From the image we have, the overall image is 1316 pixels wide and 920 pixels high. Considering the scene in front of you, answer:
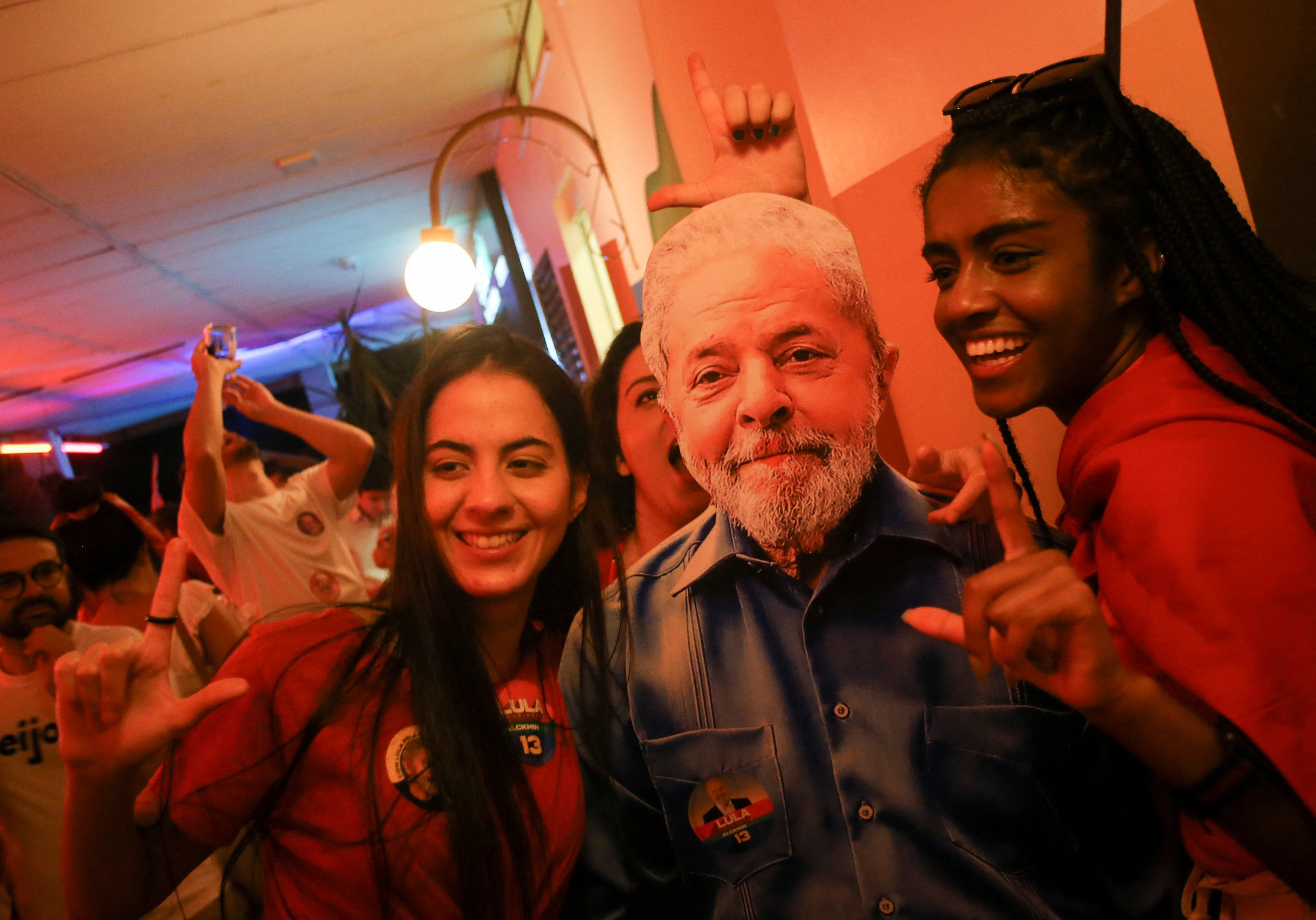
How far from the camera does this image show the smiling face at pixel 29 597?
1.39 m

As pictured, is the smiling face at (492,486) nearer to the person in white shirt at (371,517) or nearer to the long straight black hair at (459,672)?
the long straight black hair at (459,672)

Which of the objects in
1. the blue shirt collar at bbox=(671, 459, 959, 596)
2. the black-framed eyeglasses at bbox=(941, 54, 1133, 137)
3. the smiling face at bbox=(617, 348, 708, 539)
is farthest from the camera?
the smiling face at bbox=(617, 348, 708, 539)

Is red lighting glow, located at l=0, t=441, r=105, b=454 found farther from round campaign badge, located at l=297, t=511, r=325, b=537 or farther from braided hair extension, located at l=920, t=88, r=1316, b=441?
braided hair extension, located at l=920, t=88, r=1316, b=441

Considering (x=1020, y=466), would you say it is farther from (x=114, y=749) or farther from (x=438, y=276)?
(x=114, y=749)

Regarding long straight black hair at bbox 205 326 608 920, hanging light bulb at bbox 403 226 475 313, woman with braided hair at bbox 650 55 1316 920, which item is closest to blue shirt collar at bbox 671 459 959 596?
woman with braided hair at bbox 650 55 1316 920

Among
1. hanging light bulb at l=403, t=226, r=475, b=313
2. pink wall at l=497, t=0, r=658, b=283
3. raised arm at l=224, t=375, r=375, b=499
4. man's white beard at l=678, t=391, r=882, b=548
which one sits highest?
pink wall at l=497, t=0, r=658, b=283

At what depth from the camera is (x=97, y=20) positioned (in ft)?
6.75

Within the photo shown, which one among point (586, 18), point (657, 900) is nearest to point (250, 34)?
point (586, 18)

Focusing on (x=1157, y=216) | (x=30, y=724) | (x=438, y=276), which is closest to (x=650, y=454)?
(x=438, y=276)

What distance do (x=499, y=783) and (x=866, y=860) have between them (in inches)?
20.5

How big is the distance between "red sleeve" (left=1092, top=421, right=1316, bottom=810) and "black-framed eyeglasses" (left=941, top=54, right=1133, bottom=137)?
1.28 feet

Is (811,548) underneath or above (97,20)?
Result: underneath

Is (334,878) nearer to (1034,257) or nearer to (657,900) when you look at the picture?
(657,900)

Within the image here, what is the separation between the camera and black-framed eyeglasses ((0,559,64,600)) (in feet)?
4.54
